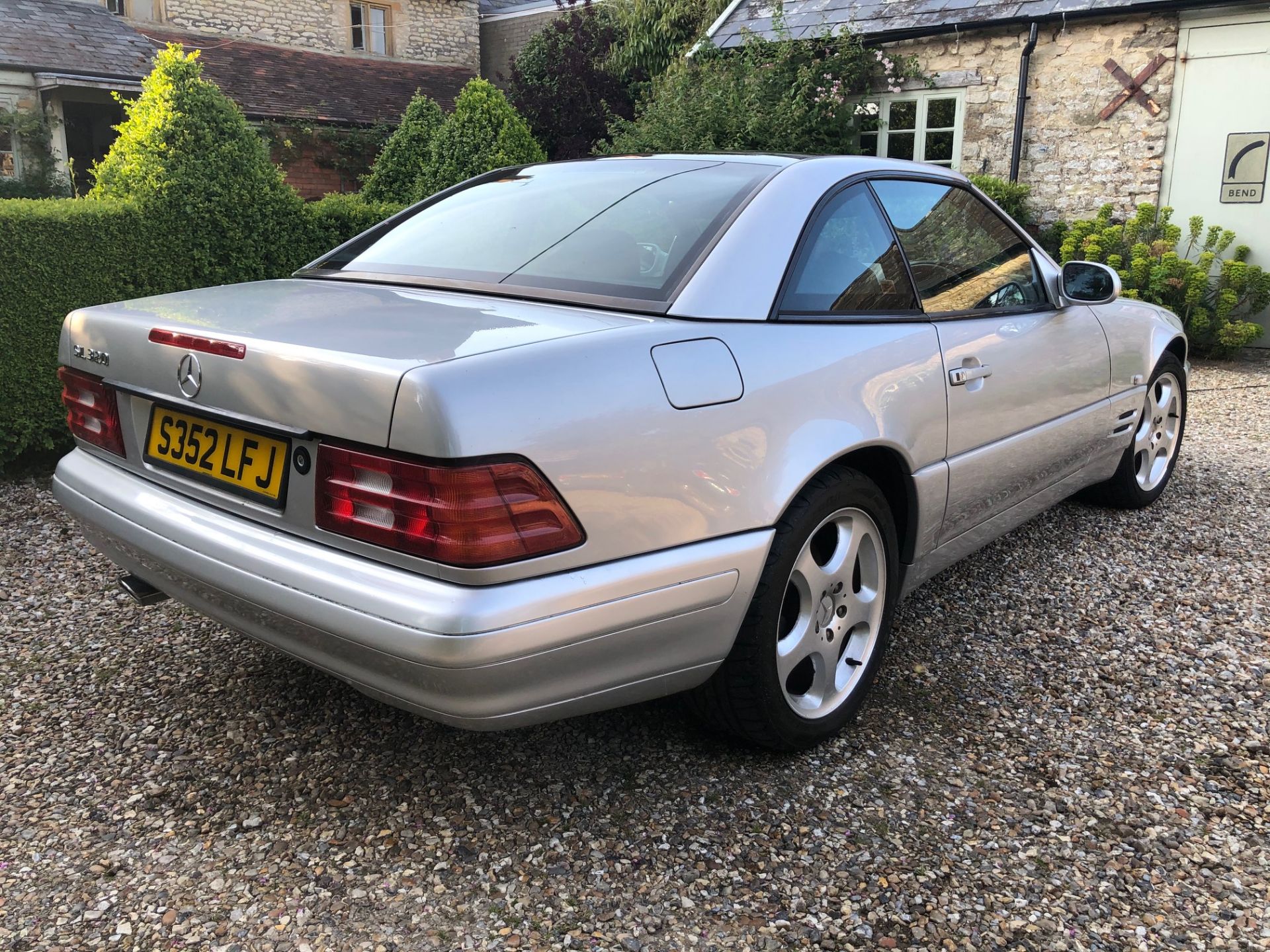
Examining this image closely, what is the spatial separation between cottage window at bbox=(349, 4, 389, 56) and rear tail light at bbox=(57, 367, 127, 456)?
21.0 metres

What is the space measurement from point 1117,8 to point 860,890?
10.2m

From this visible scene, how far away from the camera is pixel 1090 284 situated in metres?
3.61

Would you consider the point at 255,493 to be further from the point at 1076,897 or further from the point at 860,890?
the point at 1076,897

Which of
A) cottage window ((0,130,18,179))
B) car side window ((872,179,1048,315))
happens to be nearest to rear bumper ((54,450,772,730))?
car side window ((872,179,1048,315))

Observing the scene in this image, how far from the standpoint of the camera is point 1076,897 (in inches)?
83.0

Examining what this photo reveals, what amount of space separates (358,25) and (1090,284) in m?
21.2

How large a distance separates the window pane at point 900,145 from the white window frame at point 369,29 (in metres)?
13.8

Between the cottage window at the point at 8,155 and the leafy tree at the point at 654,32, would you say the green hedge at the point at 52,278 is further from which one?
the cottage window at the point at 8,155

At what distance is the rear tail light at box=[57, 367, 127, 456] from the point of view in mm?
2529

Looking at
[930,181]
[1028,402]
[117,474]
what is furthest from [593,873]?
[930,181]

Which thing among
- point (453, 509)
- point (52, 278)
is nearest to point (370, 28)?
point (52, 278)

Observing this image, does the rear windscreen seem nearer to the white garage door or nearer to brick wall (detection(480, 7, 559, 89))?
the white garage door

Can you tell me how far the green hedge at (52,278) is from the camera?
4816 mm

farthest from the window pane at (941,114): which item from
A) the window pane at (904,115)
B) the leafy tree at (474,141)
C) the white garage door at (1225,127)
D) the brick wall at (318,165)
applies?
the brick wall at (318,165)
